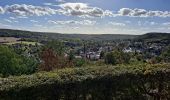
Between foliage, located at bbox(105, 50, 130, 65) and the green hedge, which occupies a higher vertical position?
the green hedge

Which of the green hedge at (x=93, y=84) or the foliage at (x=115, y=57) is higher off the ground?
the green hedge at (x=93, y=84)

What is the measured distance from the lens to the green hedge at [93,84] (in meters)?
8.97

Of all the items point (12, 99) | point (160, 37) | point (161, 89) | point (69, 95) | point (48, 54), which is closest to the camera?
point (12, 99)

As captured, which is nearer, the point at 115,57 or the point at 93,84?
the point at 93,84

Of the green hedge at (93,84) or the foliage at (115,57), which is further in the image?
the foliage at (115,57)

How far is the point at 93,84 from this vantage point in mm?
9852

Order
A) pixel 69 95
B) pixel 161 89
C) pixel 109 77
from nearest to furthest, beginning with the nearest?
pixel 69 95
pixel 109 77
pixel 161 89

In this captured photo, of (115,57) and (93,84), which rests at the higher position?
(93,84)

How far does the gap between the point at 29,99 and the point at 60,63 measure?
20.3 m

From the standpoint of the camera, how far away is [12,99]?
8.73 metres

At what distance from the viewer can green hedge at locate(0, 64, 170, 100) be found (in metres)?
8.97

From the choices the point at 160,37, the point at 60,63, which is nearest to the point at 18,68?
the point at 60,63

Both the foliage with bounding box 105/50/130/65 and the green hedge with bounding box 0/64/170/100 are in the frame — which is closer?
the green hedge with bounding box 0/64/170/100

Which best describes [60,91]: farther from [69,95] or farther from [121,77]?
[121,77]
